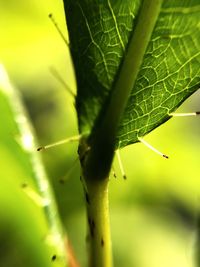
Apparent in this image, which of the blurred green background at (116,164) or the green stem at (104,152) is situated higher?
the green stem at (104,152)

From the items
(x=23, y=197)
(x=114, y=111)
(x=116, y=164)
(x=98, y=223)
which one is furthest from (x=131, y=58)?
(x=116, y=164)

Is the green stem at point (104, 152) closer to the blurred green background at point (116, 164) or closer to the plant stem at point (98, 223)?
the plant stem at point (98, 223)

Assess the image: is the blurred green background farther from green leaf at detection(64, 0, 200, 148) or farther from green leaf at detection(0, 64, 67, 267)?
green leaf at detection(64, 0, 200, 148)

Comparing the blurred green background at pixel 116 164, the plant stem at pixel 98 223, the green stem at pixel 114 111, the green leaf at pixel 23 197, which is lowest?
the blurred green background at pixel 116 164

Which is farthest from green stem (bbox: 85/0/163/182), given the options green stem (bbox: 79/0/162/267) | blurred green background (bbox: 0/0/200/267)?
blurred green background (bbox: 0/0/200/267)

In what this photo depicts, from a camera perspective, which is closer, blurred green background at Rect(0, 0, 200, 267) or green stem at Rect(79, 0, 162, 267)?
green stem at Rect(79, 0, 162, 267)

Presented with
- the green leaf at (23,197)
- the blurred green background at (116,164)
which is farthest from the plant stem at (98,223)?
the blurred green background at (116,164)
